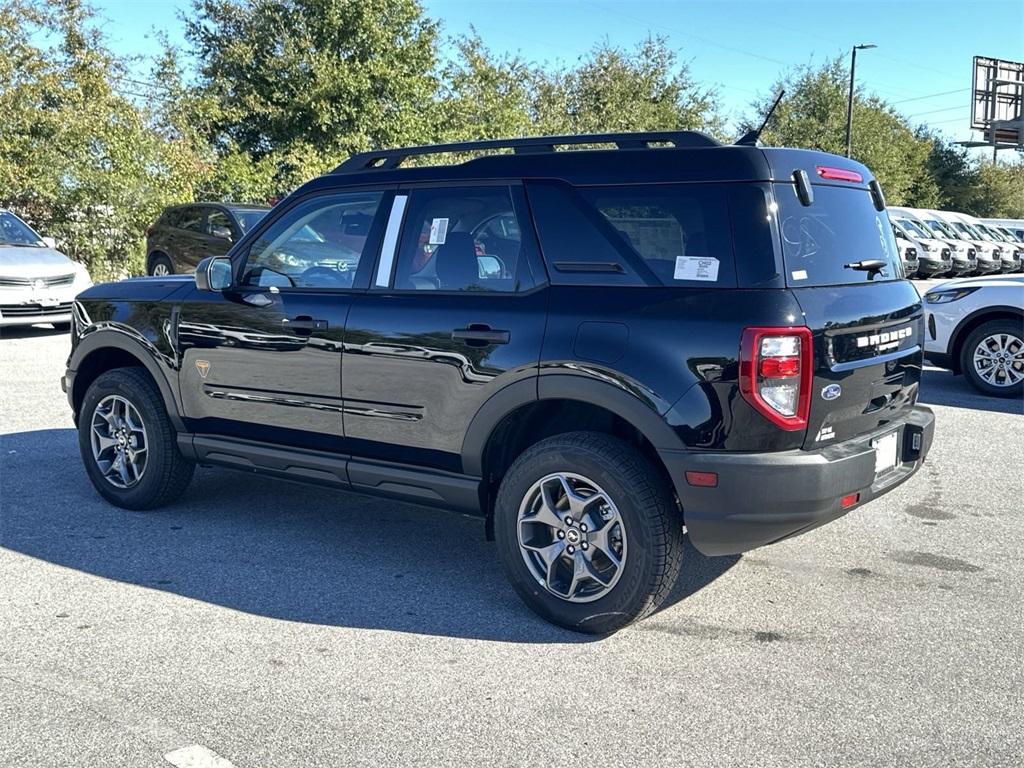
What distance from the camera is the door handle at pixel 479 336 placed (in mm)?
4137

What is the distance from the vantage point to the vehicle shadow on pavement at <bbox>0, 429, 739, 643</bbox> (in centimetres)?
422

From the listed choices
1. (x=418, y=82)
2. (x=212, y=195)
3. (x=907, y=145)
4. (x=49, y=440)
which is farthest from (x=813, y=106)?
(x=49, y=440)

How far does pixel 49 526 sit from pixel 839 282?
410cm

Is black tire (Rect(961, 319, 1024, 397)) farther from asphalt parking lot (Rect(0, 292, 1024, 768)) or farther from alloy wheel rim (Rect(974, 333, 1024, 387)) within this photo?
asphalt parking lot (Rect(0, 292, 1024, 768))

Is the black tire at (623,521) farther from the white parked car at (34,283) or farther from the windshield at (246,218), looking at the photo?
the windshield at (246,218)

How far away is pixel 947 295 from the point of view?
9.74 metres

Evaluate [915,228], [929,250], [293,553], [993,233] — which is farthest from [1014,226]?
[293,553]

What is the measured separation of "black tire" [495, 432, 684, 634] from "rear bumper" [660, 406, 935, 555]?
0.42 ft

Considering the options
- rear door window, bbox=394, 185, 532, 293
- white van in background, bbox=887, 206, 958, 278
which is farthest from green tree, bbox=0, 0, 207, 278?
white van in background, bbox=887, 206, 958, 278

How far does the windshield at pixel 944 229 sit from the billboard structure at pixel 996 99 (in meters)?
2.57

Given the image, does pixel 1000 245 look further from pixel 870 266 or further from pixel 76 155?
pixel 870 266

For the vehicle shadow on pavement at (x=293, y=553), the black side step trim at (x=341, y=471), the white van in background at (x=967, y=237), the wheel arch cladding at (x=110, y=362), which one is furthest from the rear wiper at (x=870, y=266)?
the white van in background at (x=967, y=237)

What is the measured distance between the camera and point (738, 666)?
3.72 m

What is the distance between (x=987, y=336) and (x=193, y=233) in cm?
1176
